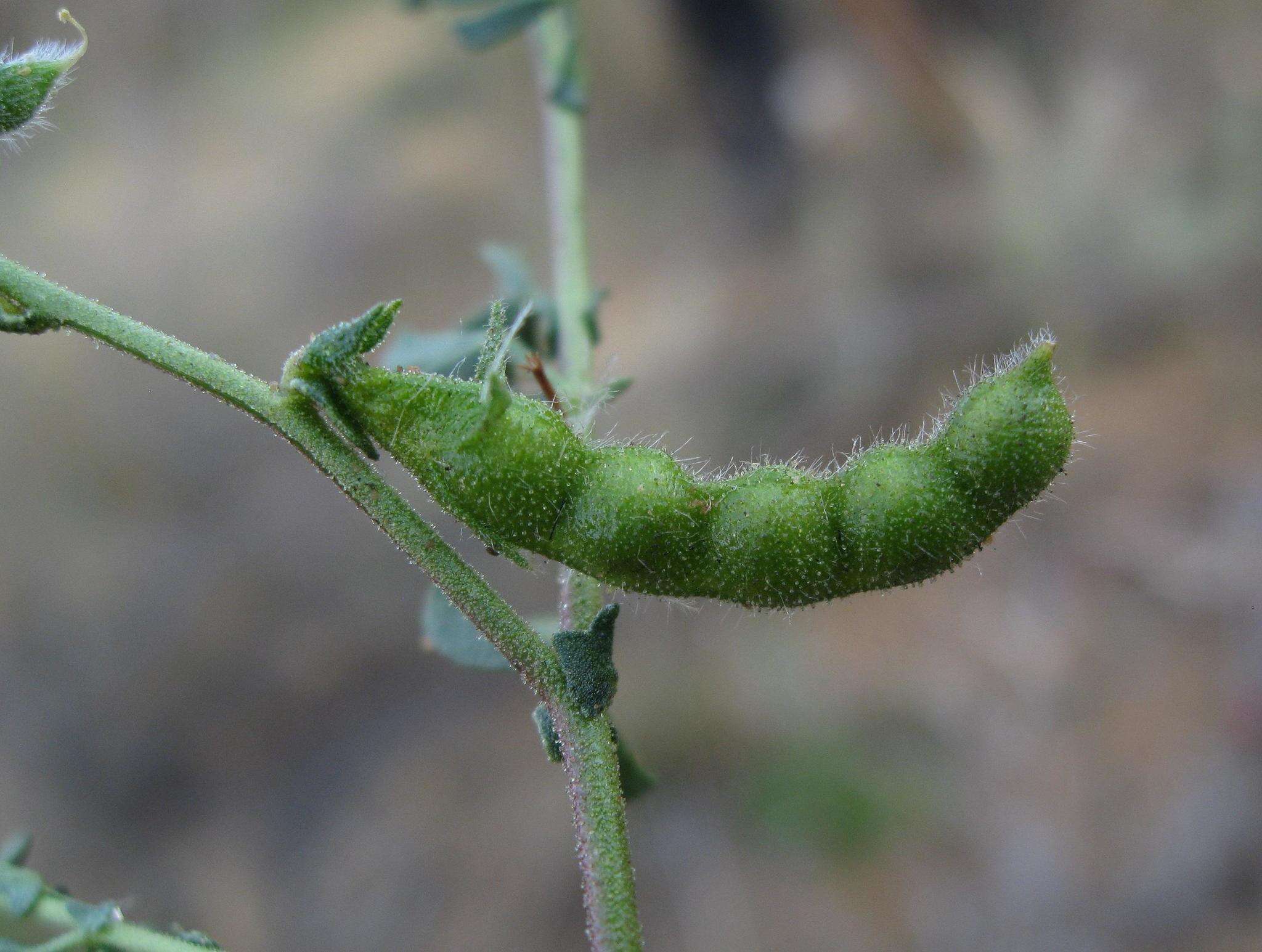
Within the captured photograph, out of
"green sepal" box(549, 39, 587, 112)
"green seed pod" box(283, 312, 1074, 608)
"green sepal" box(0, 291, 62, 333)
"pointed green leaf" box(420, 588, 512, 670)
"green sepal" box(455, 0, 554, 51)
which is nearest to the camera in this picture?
"green sepal" box(0, 291, 62, 333)

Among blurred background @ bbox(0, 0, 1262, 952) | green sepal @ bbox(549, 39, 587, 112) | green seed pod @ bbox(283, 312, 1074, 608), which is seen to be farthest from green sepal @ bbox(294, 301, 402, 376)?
blurred background @ bbox(0, 0, 1262, 952)

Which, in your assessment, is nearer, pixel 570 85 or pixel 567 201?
pixel 567 201

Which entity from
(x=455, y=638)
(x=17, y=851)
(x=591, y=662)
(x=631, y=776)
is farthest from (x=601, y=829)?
(x=17, y=851)

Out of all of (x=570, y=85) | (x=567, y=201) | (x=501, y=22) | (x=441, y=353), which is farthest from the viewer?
(x=501, y=22)

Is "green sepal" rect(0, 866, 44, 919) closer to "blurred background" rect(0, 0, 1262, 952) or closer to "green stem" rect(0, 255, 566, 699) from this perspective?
"green stem" rect(0, 255, 566, 699)

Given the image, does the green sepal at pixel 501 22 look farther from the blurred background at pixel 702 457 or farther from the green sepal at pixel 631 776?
the blurred background at pixel 702 457

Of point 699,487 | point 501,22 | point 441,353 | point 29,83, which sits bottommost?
point 699,487

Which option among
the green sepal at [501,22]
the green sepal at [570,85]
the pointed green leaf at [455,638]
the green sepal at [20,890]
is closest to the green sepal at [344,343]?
the pointed green leaf at [455,638]

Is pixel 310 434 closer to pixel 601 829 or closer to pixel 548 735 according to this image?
pixel 548 735
